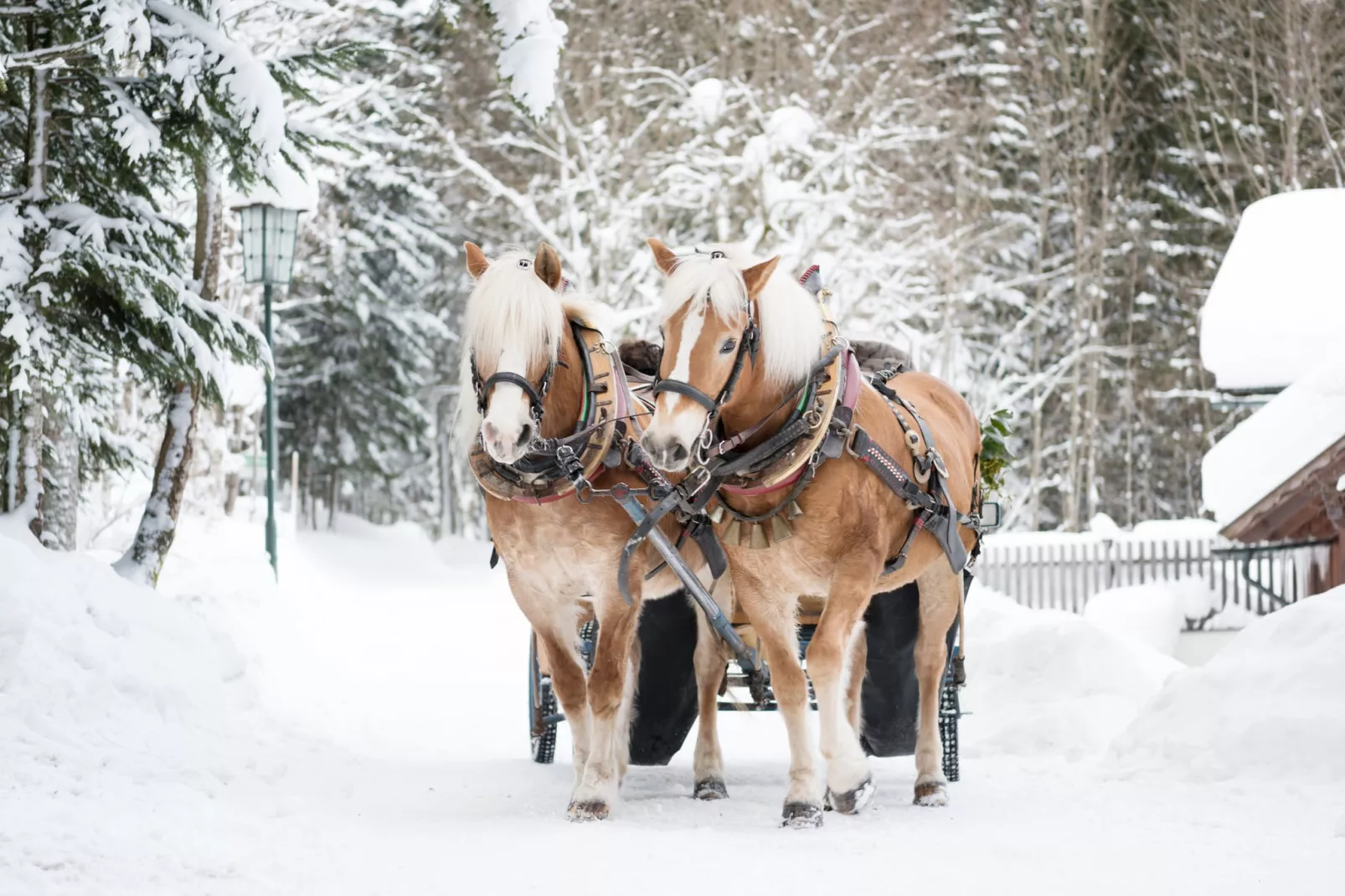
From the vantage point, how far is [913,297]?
26797 mm

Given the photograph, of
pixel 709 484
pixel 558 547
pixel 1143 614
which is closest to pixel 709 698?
pixel 558 547

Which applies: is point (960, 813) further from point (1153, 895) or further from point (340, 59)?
point (340, 59)

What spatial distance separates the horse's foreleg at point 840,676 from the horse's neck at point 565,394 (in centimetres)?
125

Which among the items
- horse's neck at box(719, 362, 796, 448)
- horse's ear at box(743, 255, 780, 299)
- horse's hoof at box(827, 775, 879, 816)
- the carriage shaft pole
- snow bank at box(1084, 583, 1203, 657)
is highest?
horse's ear at box(743, 255, 780, 299)

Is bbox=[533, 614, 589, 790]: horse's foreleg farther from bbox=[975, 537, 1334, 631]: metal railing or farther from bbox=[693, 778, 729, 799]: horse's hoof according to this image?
bbox=[975, 537, 1334, 631]: metal railing

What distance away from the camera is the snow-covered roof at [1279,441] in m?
12.5

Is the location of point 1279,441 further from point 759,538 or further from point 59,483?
point 59,483

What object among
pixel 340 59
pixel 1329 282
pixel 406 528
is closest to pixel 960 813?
pixel 340 59

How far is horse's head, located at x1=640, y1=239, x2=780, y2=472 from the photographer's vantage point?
16.6ft

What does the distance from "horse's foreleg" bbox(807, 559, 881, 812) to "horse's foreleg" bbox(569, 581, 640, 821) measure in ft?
2.57

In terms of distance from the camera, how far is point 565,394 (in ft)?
19.3

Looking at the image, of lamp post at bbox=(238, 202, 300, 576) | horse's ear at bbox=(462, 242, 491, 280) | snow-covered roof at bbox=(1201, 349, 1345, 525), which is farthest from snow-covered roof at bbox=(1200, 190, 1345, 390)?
horse's ear at bbox=(462, 242, 491, 280)

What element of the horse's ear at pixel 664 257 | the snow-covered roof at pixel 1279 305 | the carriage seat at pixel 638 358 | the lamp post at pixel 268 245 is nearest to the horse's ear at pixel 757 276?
the horse's ear at pixel 664 257

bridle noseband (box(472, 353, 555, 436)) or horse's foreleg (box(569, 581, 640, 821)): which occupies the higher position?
bridle noseband (box(472, 353, 555, 436))
